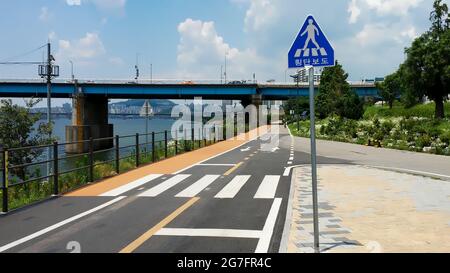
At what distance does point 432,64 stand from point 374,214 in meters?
48.9

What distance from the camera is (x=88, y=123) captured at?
232 ft

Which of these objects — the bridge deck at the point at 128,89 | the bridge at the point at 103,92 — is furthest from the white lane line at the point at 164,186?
the bridge deck at the point at 128,89

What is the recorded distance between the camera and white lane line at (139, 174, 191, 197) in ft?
36.6

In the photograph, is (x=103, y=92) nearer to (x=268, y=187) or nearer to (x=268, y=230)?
(x=268, y=187)

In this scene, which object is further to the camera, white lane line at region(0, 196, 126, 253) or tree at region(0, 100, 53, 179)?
tree at region(0, 100, 53, 179)

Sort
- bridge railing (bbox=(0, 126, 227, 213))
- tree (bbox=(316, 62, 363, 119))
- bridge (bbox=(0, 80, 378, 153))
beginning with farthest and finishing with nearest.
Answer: bridge (bbox=(0, 80, 378, 153)) < tree (bbox=(316, 62, 363, 119)) < bridge railing (bbox=(0, 126, 227, 213))

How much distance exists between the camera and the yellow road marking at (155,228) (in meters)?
6.34

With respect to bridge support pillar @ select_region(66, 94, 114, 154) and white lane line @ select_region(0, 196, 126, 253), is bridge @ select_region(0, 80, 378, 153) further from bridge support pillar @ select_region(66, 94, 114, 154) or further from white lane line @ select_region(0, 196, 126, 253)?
white lane line @ select_region(0, 196, 126, 253)

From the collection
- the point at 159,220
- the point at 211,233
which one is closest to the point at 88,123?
the point at 159,220

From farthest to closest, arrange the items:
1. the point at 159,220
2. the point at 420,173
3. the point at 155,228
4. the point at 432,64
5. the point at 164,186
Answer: the point at 432,64 < the point at 420,173 < the point at 164,186 < the point at 159,220 < the point at 155,228

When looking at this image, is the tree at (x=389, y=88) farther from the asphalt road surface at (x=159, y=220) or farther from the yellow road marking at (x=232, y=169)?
the asphalt road surface at (x=159, y=220)

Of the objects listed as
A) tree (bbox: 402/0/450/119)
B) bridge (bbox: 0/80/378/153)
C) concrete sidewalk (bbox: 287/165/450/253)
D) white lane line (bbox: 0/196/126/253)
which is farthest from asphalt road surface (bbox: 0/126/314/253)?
bridge (bbox: 0/80/378/153)

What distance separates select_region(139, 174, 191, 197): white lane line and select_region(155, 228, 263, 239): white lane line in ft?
12.3
